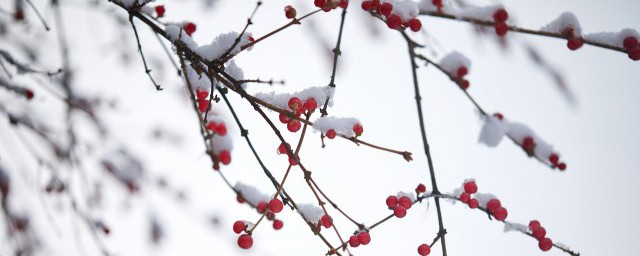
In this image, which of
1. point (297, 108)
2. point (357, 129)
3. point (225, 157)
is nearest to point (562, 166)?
point (357, 129)

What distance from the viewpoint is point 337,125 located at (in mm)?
1250

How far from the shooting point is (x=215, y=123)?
1199 millimetres

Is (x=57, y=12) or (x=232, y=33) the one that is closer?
(x=232, y=33)

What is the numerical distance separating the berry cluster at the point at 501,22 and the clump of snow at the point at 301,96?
603 mm

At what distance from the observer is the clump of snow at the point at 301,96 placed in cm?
138

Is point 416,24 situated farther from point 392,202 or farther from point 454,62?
point 392,202

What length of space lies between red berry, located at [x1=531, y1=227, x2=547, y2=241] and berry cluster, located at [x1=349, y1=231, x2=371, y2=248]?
2.43ft

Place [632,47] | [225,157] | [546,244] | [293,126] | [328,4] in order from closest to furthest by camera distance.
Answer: [225,157] → [632,47] → [328,4] → [293,126] → [546,244]

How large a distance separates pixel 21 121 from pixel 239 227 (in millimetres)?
1871

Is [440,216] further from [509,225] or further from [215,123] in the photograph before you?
[215,123]

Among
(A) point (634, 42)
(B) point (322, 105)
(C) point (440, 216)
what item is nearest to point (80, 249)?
(B) point (322, 105)

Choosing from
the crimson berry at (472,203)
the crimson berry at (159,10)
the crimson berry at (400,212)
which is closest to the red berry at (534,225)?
the crimson berry at (472,203)

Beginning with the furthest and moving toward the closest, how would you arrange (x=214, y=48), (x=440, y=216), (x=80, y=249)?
(x=80, y=249) < (x=440, y=216) < (x=214, y=48)

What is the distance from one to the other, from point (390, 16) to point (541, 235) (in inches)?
45.3
